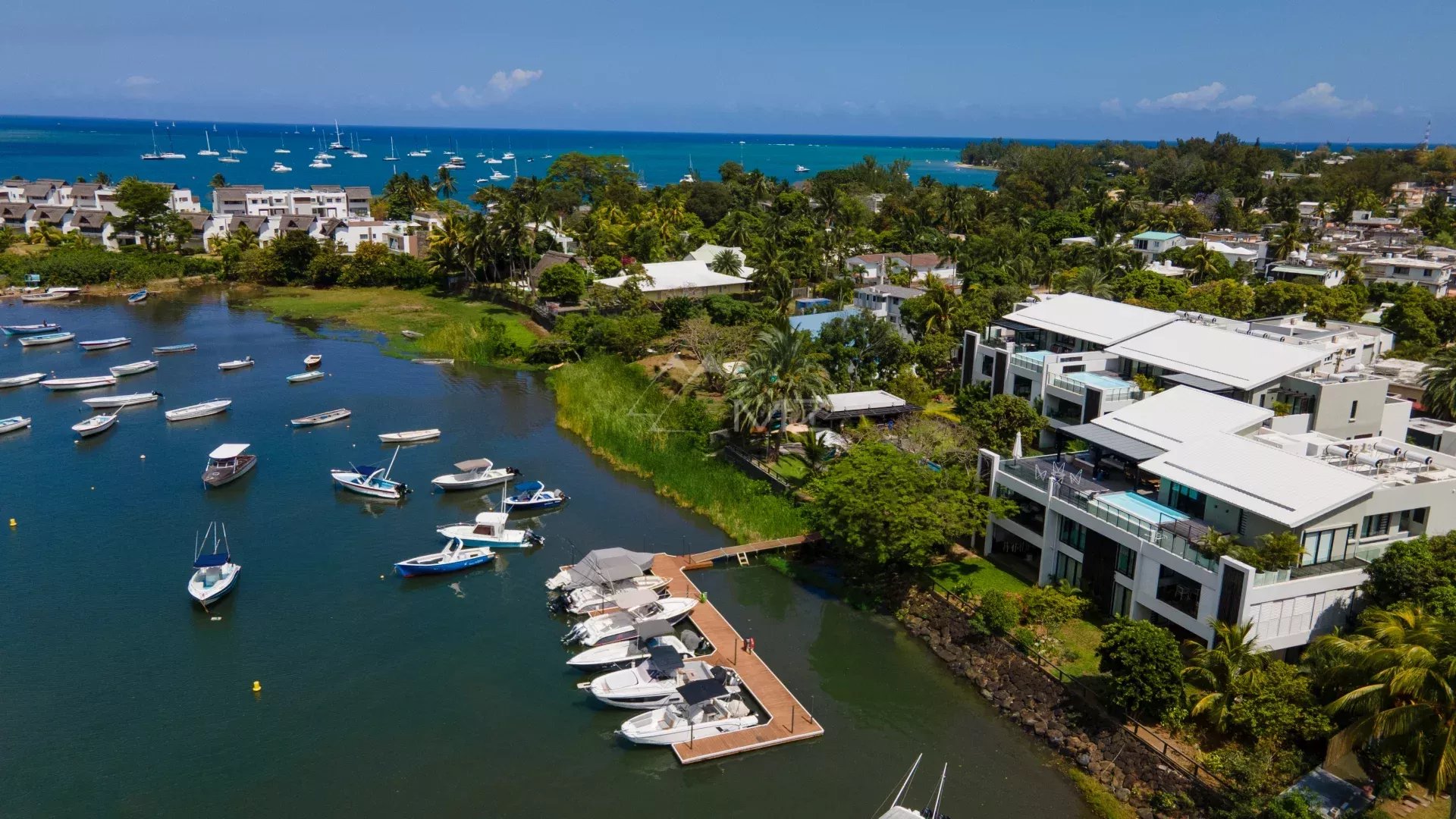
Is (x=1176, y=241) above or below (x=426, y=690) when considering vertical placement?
above

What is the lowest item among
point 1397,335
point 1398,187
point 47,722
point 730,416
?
point 47,722

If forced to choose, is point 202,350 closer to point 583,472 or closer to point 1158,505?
point 583,472

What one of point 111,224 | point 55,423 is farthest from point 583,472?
point 111,224

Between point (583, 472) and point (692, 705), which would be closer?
point (692, 705)

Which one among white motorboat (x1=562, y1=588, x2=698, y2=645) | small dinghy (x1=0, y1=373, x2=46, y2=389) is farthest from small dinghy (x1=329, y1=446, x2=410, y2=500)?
small dinghy (x1=0, y1=373, x2=46, y2=389)

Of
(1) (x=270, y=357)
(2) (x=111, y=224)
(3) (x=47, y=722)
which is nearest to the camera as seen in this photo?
(3) (x=47, y=722)

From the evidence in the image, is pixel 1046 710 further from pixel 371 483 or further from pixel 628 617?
pixel 371 483

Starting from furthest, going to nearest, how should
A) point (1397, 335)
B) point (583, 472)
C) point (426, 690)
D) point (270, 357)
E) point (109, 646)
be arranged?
1. point (270, 357)
2. point (1397, 335)
3. point (583, 472)
4. point (109, 646)
5. point (426, 690)

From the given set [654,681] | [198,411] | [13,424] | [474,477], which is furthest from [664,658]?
[13,424]
